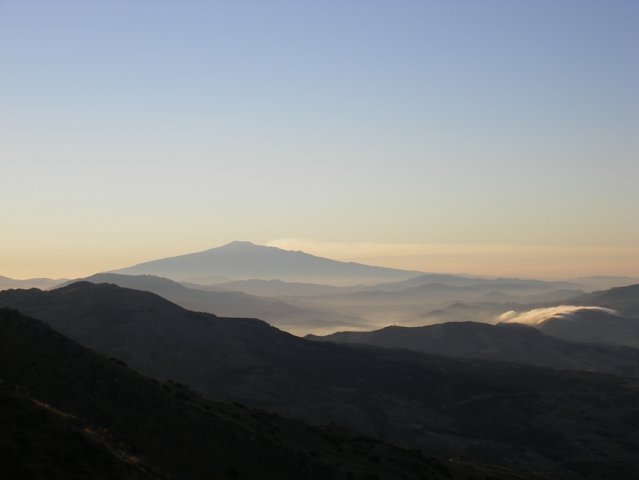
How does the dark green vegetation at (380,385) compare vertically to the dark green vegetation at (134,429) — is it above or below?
below

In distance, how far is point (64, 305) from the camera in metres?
144

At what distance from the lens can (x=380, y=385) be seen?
128m

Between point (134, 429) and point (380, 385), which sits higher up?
point (134, 429)

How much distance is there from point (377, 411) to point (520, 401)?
2656 centimetres

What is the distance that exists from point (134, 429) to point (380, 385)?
9573 cm

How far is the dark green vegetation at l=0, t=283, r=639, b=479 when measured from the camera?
94.3 meters

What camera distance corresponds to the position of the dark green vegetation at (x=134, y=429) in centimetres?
2480

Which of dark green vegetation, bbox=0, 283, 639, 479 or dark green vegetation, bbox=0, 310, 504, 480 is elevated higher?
dark green vegetation, bbox=0, 310, 504, 480

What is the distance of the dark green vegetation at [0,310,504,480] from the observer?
81.4 feet

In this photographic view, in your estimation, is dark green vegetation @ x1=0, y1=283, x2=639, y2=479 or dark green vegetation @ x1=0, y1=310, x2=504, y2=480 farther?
dark green vegetation @ x1=0, y1=283, x2=639, y2=479

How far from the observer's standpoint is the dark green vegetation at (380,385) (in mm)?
94312

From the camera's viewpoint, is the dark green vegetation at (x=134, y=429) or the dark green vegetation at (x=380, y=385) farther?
the dark green vegetation at (x=380, y=385)

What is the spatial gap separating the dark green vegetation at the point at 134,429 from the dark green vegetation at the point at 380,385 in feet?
141

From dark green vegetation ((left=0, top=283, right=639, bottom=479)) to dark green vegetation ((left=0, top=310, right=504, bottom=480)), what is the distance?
141ft
